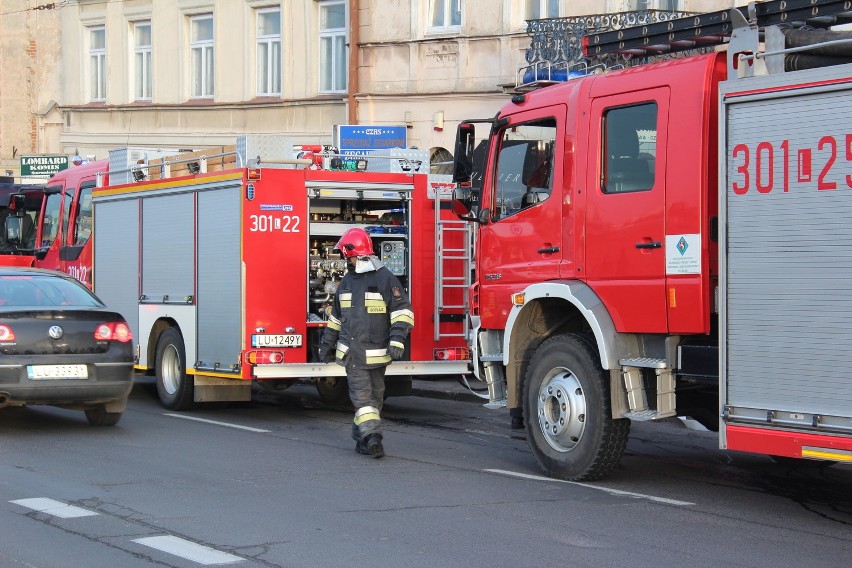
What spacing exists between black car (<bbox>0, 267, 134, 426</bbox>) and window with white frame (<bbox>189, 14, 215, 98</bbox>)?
1802 cm

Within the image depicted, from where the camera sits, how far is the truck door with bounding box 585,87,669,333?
8664 millimetres

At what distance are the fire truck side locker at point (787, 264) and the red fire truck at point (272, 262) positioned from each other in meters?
5.51

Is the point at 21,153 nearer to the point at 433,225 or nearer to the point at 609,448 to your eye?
the point at 433,225

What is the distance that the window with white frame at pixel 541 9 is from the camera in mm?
23594

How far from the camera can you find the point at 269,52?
1123 inches

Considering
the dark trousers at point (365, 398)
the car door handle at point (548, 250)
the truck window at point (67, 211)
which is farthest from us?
the truck window at point (67, 211)

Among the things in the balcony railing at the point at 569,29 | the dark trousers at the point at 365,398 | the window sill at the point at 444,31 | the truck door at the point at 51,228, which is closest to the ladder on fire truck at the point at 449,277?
the dark trousers at the point at 365,398

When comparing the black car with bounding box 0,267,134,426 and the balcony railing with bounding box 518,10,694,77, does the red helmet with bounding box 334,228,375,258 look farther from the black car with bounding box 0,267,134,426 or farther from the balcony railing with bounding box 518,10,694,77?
the balcony railing with bounding box 518,10,694,77

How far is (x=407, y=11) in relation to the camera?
25281 millimetres

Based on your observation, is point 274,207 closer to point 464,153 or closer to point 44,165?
point 464,153

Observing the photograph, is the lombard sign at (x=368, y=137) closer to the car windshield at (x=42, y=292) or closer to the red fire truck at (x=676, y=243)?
the car windshield at (x=42, y=292)

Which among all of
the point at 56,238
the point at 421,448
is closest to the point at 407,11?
the point at 56,238

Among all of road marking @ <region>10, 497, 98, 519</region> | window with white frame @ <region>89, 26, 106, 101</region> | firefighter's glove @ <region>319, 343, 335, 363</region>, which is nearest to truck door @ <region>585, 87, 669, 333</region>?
road marking @ <region>10, 497, 98, 519</region>

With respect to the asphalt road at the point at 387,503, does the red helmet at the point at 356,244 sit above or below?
above
